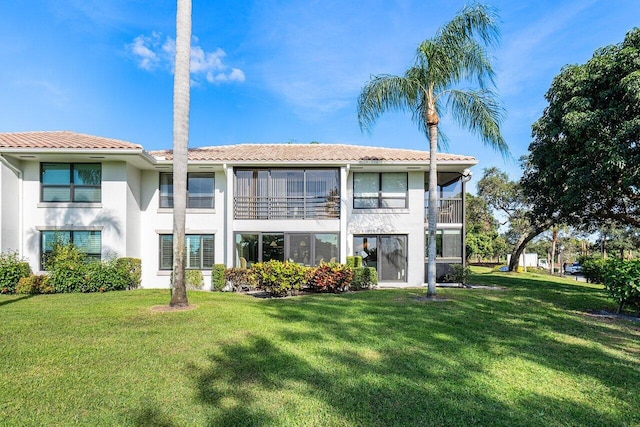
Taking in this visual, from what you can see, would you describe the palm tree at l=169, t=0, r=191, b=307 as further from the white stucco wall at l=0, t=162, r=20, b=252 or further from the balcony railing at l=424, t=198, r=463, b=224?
the balcony railing at l=424, t=198, r=463, b=224

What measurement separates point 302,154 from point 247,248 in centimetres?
526

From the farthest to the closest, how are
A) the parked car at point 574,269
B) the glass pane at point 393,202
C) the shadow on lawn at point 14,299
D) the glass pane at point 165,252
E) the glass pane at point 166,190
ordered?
the parked car at point 574,269, the glass pane at point 393,202, the glass pane at point 166,190, the glass pane at point 165,252, the shadow on lawn at point 14,299

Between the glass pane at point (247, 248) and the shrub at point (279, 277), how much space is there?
8.64ft

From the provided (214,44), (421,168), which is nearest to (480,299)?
(421,168)

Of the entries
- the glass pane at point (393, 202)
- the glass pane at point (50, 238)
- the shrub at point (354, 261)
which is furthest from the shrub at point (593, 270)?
the glass pane at point (50, 238)

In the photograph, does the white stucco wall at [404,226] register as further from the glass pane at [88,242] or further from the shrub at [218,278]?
the glass pane at [88,242]

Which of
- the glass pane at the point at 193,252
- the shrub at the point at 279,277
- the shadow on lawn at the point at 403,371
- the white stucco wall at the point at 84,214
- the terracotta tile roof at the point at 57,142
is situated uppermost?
the terracotta tile roof at the point at 57,142

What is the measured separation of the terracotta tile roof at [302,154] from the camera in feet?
49.9

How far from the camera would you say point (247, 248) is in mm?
15555

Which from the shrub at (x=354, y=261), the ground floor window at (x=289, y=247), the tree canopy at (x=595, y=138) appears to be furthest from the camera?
the ground floor window at (x=289, y=247)

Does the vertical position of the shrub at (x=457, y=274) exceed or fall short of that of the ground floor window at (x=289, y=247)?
it falls short

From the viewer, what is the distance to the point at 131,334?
22.2 ft

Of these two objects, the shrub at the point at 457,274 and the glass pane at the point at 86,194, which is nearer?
the glass pane at the point at 86,194

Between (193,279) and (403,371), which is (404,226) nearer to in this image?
(193,279)
